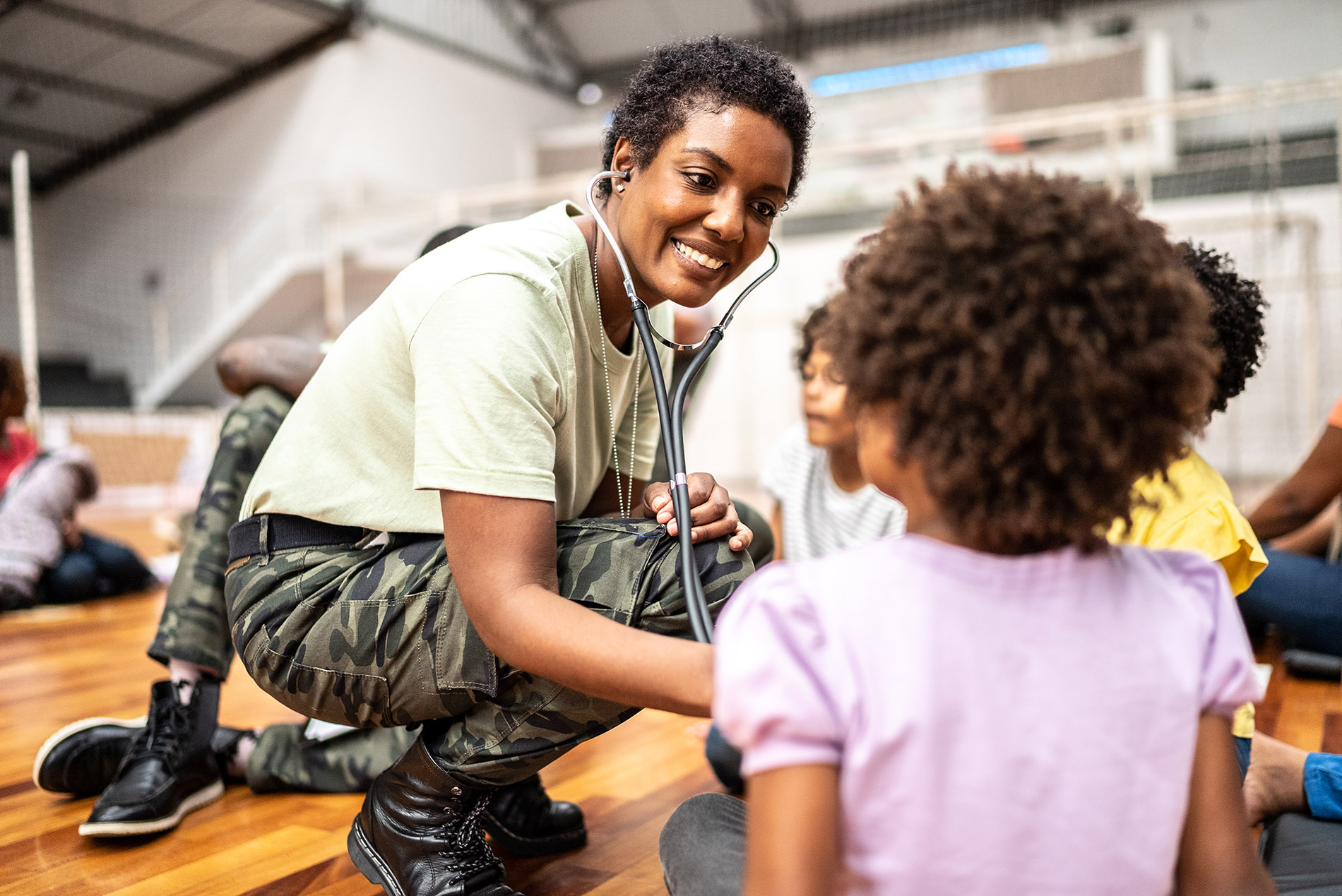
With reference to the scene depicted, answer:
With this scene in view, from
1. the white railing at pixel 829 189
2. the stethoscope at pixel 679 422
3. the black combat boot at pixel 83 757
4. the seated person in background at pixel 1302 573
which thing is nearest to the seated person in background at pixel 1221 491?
the stethoscope at pixel 679 422

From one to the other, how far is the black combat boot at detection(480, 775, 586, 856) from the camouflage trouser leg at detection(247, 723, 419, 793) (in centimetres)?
25

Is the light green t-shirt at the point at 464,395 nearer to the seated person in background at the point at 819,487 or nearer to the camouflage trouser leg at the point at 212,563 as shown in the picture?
the camouflage trouser leg at the point at 212,563

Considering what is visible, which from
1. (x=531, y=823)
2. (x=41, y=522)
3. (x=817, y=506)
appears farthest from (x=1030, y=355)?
(x=41, y=522)

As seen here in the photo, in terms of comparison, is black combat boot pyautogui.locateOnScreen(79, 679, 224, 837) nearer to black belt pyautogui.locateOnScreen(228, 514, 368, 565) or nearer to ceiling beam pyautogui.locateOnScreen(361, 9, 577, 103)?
black belt pyautogui.locateOnScreen(228, 514, 368, 565)

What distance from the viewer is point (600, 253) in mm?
1099

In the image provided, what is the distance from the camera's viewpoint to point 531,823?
122 cm

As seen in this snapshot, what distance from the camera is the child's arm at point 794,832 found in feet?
1.75

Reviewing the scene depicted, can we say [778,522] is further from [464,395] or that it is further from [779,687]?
[779,687]

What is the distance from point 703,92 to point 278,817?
106cm

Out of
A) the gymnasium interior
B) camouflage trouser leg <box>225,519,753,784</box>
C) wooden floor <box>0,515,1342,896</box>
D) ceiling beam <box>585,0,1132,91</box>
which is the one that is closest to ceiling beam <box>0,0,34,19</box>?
the gymnasium interior

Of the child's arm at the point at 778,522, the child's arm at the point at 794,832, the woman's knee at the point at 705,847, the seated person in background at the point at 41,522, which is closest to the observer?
the child's arm at the point at 794,832

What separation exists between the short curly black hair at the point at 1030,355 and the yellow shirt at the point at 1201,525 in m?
0.44

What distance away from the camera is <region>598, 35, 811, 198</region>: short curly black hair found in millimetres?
1036

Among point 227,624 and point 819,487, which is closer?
point 227,624
